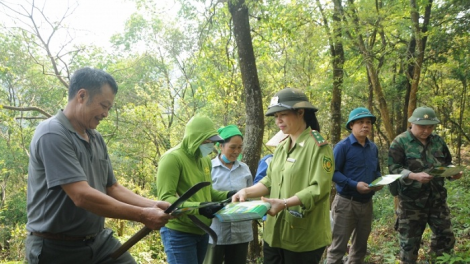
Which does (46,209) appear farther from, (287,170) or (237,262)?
(237,262)

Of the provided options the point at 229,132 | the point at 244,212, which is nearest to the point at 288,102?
the point at 244,212

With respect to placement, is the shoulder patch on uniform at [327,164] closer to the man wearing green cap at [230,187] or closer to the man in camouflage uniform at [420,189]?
the man wearing green cap at [230,187]

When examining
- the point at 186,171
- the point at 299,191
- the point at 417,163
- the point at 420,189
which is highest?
the point at 186,171

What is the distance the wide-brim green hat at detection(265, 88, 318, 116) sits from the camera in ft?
8.67

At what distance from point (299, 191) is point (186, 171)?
1.03 metres

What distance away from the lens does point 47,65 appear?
1444 centimetres

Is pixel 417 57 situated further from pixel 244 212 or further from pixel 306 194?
pixel 244 212

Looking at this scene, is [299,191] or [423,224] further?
[423,224]

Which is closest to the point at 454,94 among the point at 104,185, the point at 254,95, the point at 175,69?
the point at 254,95

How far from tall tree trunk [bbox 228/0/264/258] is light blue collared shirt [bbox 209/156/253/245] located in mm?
1267

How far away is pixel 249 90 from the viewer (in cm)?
537

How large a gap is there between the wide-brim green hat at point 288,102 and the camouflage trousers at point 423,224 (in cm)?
249

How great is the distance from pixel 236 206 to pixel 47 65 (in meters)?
14.6

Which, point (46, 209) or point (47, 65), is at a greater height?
point (47, 65)
